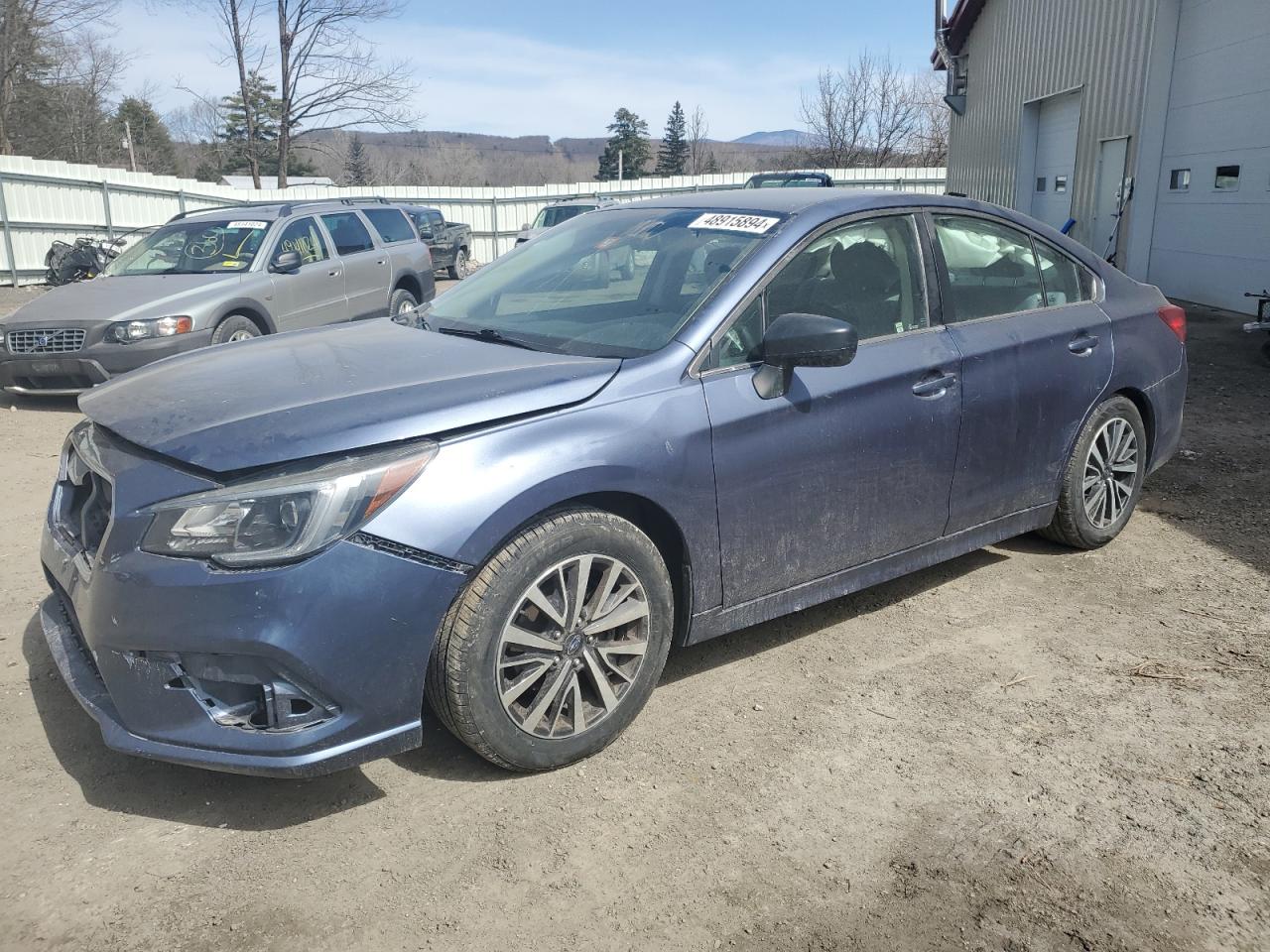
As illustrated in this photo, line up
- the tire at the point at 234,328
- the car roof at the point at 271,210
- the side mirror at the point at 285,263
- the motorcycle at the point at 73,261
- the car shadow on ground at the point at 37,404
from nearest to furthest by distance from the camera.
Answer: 1. the tire at the point at 234,328
2. the car shadow on ground at the point at 37,404
3. the side mirror at the point at 285,263
4. the car roof at the point at 271,210
5. the motorcycle at the point at 73,261

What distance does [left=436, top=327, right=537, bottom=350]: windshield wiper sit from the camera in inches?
140

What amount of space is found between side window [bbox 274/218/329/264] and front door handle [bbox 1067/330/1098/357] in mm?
7590

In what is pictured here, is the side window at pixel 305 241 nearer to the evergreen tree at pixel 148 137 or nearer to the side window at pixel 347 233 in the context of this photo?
the side window at pixel 347 233

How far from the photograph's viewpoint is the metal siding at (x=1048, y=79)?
14506 mm

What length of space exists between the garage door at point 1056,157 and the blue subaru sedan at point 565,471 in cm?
1398

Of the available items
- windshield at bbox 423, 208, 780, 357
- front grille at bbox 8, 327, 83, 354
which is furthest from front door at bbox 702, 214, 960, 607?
front grille at bbox 8, 327, 83, 354

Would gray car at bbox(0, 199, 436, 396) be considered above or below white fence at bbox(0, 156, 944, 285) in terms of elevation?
below

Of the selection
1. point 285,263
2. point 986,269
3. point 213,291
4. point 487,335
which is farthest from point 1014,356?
point 285,263

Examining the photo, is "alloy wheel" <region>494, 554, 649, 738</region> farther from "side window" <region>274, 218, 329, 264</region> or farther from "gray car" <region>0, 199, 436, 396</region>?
"side window" <region>274, 218, 329, 264</region>

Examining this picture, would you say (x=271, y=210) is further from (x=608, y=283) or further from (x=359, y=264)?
(x=608, y=283)

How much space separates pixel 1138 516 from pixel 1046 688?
7.72 feet

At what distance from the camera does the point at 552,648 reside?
2.95m

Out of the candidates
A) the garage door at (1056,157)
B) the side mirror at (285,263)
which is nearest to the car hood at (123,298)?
the side mirror at (285,263)

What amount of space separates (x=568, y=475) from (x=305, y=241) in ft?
27.0
